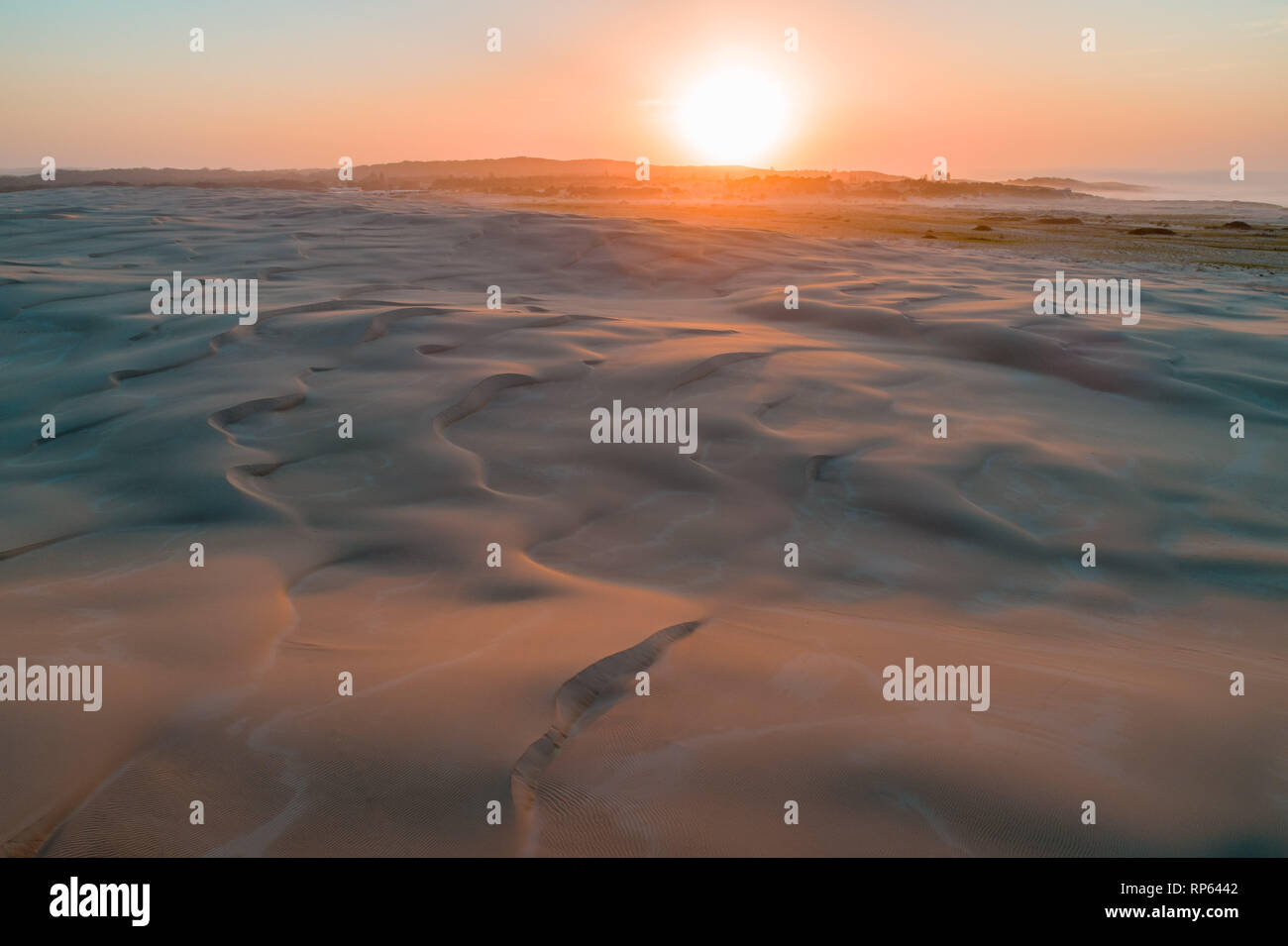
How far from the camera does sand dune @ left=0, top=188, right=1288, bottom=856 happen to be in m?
1.55

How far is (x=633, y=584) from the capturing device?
235 centimetres

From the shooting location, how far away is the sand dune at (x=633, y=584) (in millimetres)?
1548

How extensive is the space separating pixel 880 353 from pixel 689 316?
142cm

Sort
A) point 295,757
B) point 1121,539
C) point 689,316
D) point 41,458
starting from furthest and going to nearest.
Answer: point 689,316 < point 41,458 < point 1121,539 < point 295,757

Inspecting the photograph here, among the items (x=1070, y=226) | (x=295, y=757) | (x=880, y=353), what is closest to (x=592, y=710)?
(x=295, y=757)

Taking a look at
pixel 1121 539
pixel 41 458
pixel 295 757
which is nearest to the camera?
pixel 295 757

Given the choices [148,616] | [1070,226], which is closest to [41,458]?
[148,616]

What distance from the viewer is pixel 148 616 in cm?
210

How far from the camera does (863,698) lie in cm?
186

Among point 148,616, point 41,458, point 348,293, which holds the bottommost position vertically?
point 148,616

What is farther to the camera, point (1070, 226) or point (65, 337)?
point (1070, 226)
